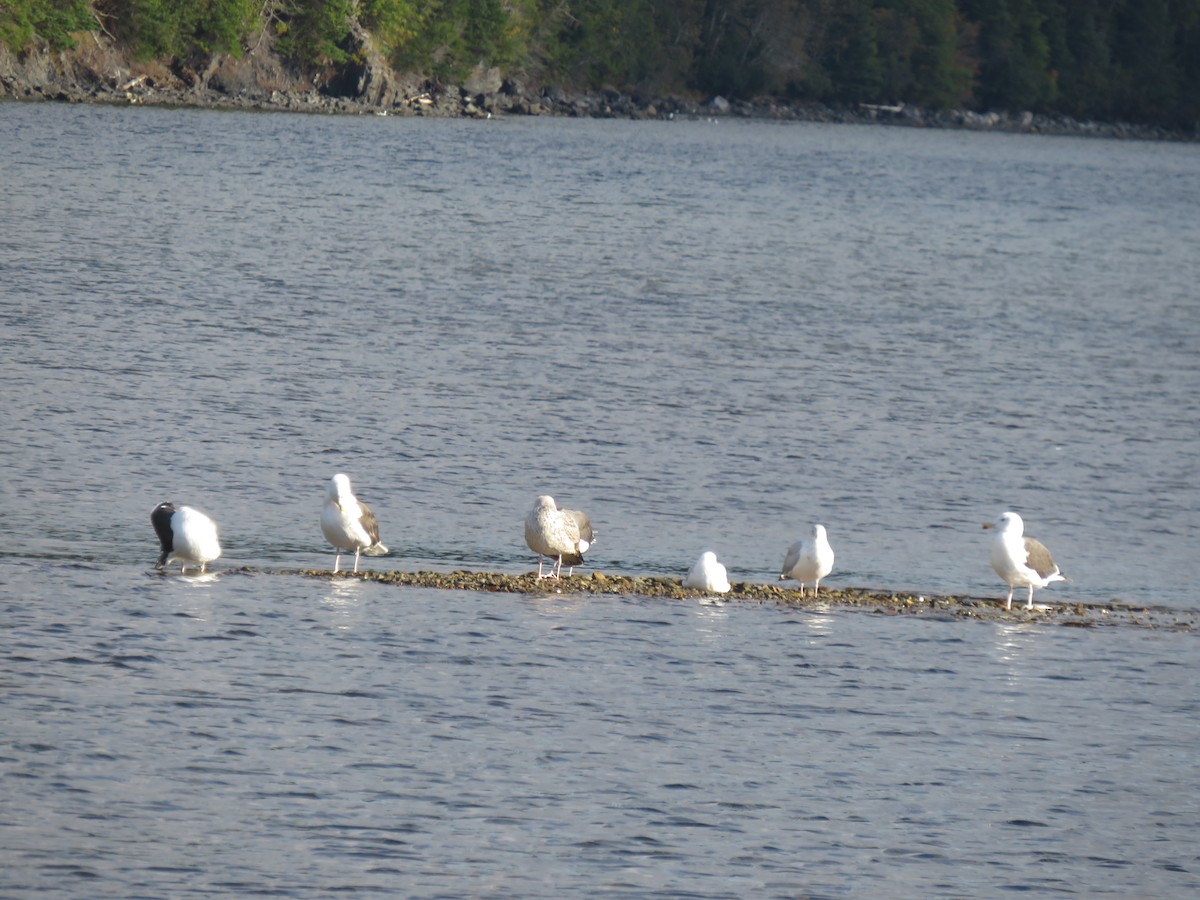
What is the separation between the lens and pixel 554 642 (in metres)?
14.6

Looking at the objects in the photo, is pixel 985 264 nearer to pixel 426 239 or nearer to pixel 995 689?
pixel 426 239

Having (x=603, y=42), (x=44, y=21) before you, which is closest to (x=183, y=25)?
(x=44, y=21)

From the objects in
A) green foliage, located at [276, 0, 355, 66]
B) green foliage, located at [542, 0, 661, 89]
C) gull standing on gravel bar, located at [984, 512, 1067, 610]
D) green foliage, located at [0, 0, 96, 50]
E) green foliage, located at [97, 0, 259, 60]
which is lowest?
gull standing on gravel bar, located at [984, 512, 1067, 610]

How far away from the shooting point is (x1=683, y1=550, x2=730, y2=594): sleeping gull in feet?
52.6

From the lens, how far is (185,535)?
614 inches

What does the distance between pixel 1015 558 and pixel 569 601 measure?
398 centimetres

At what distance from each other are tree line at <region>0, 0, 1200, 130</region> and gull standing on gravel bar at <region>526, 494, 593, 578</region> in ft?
258

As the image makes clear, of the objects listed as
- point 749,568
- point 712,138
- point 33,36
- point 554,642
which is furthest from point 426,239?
point 712,138

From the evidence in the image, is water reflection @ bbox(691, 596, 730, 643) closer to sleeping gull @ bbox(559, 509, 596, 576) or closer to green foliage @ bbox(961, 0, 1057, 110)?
sleeping gull @ bbox(559, 509, 596, 576)

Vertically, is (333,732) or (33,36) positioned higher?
(33,36)

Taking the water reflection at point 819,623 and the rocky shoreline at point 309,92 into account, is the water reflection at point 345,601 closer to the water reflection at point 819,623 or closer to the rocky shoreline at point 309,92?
the water reflection at point 819,623

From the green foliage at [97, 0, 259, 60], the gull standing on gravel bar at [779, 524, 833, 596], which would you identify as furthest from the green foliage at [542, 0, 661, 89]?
the gull standing on gravel bar at [779, 524, 833, 596]

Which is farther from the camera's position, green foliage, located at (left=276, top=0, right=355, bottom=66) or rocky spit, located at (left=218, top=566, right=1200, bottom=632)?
green foliage, located at (left=276, top=0, right=355, bottom=66)

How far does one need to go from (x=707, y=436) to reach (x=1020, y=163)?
97.7m
